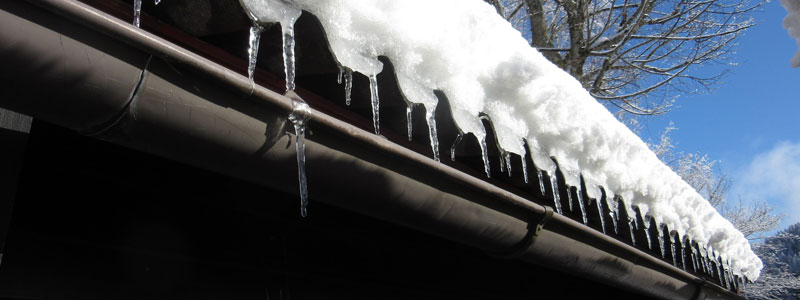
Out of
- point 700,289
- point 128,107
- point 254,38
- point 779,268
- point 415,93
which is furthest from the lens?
point 779,268

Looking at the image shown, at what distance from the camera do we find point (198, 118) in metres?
1.07

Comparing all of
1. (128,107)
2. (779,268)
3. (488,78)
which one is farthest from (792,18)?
(779,268)

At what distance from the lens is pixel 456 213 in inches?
68.1

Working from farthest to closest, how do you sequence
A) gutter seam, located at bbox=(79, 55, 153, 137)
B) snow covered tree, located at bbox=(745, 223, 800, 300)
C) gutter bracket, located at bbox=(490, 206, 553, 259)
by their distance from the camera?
snow covered tree, located at bbox=(745, 223, 800, 300), gutter bracket, located at bbox=(490, 206, 553, 259), gutter seam, located at bbox=(79, 55, 153, 137)

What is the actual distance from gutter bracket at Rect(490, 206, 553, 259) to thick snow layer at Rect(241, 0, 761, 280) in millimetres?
168

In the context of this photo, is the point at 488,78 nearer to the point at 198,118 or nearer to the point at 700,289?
the point at 198,118

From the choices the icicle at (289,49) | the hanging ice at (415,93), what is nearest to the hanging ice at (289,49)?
the icicle at (289,49)

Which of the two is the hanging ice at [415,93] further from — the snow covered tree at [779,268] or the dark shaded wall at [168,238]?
the snow covered tree at [779,268]

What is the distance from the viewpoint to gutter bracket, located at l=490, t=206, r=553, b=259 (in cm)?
204

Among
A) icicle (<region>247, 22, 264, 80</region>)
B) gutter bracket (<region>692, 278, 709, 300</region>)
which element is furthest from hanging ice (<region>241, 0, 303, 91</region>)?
gutter bracket (<region>692, 278, 709, 300</region>)

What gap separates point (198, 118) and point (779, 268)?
60.4 feet

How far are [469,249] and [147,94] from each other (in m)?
1.91

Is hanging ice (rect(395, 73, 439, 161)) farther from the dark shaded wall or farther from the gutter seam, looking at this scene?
the dark shaded wall

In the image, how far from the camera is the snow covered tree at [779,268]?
600 inches
